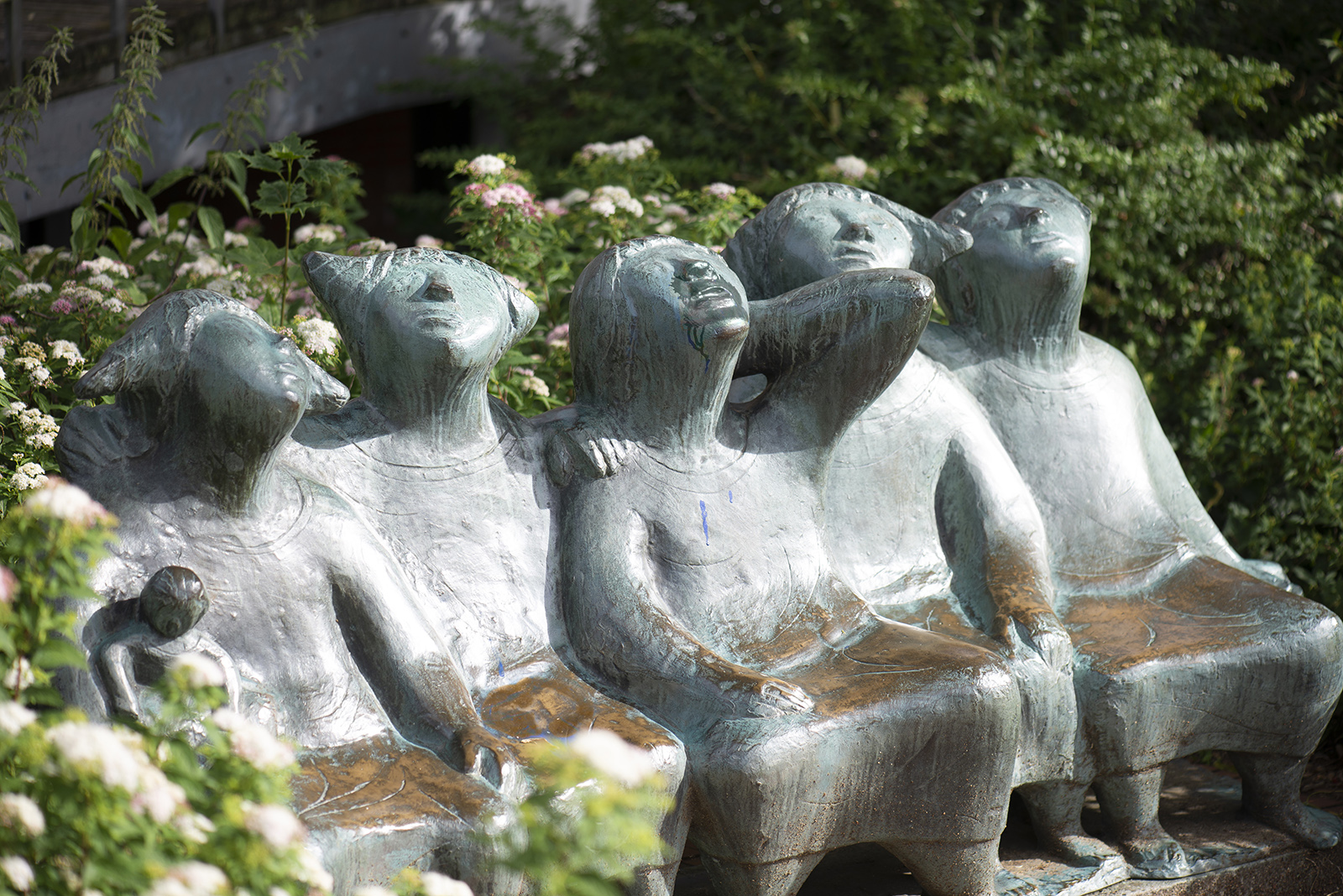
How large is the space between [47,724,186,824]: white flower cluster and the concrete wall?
12.1 feet

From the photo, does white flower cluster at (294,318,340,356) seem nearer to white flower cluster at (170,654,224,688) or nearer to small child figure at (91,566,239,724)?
small child figure at (91,566,239,724)

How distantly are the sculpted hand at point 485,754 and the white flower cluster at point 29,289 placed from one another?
5.47ft

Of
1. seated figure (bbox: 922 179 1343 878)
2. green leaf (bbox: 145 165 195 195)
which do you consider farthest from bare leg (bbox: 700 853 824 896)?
green leaf (bbox: 145 165 195 195)

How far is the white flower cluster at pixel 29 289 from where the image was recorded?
322 cm

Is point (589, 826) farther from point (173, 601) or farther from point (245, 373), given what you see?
point (245, 373)

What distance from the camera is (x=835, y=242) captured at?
2.84m

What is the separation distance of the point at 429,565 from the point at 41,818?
3.43 ft

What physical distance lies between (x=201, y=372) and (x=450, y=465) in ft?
1.56

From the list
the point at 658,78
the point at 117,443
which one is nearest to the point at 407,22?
the point at 658,78

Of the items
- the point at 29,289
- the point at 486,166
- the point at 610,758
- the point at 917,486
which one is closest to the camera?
the point at 610,758

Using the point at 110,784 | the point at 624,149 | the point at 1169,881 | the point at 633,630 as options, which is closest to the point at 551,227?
the point at 624,149

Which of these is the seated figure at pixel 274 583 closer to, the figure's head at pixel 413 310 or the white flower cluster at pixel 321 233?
the figure's head at pixel 413 310

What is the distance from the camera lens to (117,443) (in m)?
2.22

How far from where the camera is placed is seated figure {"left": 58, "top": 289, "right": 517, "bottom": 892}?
2.10 meters
